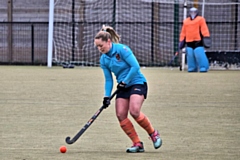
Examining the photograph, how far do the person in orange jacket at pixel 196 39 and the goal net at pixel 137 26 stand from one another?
4190 millimetres

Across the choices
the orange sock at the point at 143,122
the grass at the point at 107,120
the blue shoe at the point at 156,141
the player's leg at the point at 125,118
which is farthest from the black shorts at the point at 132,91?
the grass at the point at 107,120

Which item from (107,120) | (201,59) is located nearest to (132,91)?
(107,120)

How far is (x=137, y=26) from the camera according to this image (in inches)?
939

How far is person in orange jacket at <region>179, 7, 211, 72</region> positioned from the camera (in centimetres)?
1767

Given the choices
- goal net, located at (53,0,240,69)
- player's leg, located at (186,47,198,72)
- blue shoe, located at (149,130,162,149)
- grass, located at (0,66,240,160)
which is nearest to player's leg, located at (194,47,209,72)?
player's leg, located at (186,47,198,72)

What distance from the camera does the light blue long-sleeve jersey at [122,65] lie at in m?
6.29

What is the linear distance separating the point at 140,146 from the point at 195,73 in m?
11.2

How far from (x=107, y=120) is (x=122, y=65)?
2.39m

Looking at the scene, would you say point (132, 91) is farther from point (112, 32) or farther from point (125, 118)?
point (112, 32)

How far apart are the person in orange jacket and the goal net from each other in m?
4.19

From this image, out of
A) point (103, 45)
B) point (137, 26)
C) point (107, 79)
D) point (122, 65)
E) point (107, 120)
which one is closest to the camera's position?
Answer: point (103, 45)

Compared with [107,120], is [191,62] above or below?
above

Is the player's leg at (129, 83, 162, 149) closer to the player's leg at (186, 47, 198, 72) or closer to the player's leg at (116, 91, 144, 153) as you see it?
the player's leg at (116, 91, 144, 153)

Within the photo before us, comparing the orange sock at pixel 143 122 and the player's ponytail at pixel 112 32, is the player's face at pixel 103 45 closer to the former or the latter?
the player's ponytail at pixel 112 32
